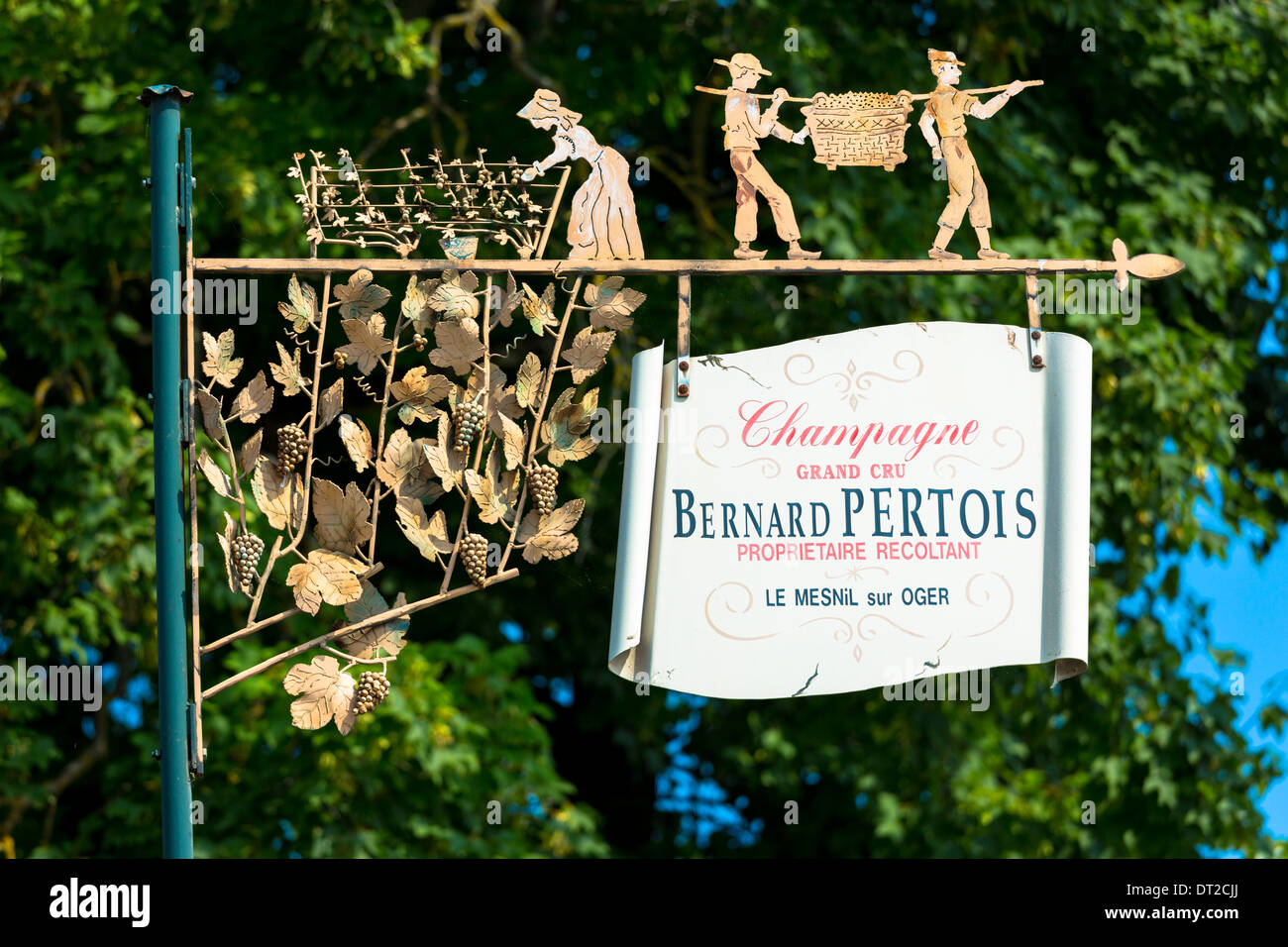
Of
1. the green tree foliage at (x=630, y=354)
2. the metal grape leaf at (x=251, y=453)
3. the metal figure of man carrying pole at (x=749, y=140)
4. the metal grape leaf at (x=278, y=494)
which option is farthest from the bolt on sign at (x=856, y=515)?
the green tree foliage at (x=630, y=354)

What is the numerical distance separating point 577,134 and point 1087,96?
6.00 meters

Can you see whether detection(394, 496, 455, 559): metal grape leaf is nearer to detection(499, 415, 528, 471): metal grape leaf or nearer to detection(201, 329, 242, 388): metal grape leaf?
detection(499, 415, 528, 471): metal grape leaf

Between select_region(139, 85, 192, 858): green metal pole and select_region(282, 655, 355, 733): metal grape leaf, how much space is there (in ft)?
0.88

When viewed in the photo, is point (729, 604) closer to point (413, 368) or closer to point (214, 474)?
point (413, 368)

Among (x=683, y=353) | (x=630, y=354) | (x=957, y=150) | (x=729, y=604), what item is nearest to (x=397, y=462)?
(x=683, y=353)

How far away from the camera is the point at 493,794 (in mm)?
8242

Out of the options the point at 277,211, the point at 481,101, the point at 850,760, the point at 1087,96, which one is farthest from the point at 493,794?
the point at 1087,96

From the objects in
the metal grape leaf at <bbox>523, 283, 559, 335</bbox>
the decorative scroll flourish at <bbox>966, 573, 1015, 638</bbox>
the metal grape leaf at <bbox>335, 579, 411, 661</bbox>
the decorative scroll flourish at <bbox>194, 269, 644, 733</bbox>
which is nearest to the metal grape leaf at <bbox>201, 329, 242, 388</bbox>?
the decorative scroll flourish at <bbox>194, 269, 644, 733</bbox>

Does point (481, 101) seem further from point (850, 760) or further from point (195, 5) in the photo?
point (850, 760)

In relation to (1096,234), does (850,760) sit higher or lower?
lower

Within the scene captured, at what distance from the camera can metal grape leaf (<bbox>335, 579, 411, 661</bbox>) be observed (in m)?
4.44

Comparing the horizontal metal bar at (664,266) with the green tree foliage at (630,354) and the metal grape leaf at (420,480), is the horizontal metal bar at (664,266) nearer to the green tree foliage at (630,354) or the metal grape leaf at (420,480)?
the metal grape leaf at (420,480)

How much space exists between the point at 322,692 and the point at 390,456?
60cm

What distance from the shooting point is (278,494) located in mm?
4457
